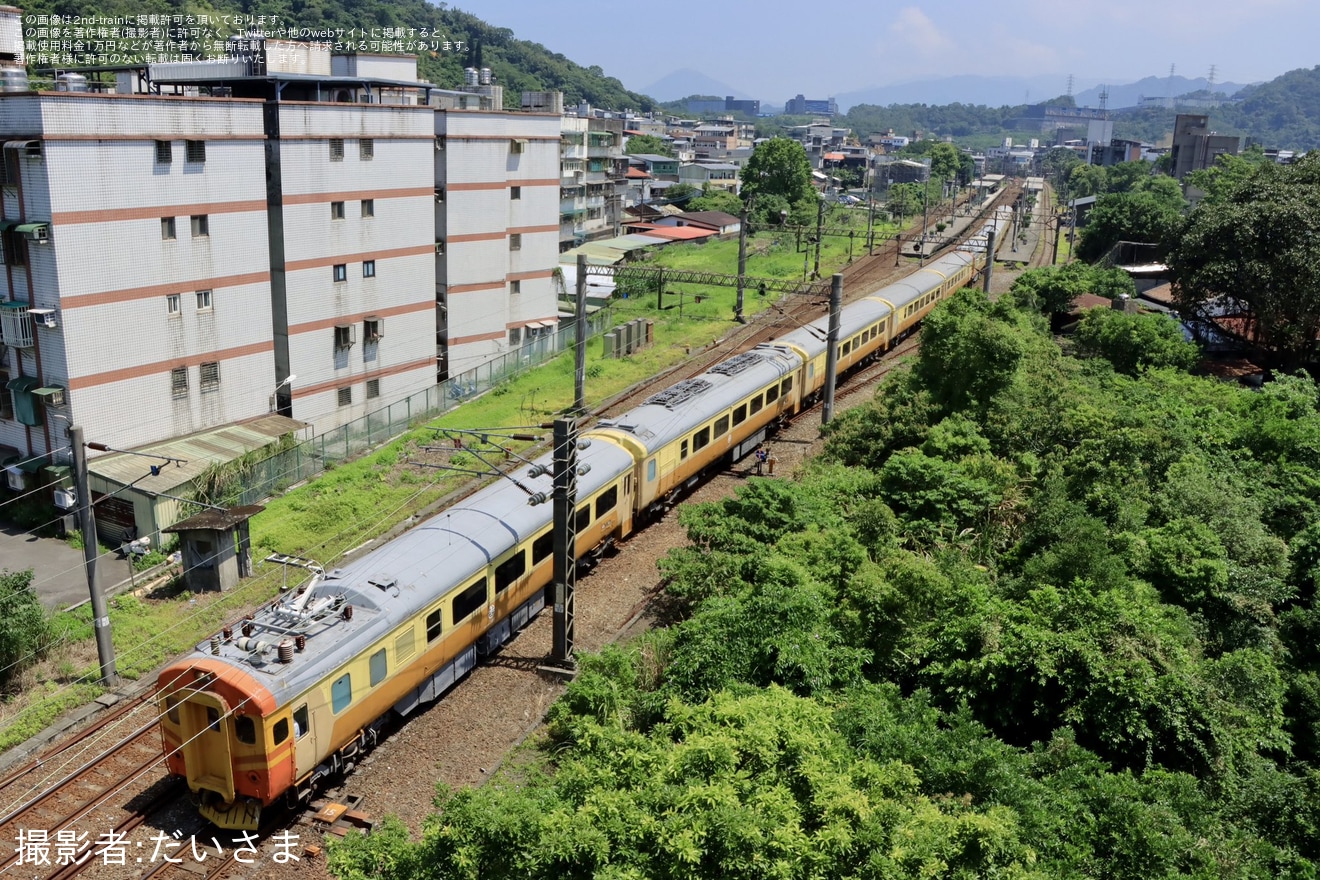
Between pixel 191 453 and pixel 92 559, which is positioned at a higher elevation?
pixel 92 559

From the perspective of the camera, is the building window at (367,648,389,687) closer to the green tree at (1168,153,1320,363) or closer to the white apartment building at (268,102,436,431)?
the white apartment building at (268,102,436,431)

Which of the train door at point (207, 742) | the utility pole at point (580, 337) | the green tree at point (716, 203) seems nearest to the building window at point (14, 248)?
the utility pole at point (580, 337)

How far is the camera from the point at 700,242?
74.6 meters

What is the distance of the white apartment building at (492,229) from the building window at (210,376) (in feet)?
34.3

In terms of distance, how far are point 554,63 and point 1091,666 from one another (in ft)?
599

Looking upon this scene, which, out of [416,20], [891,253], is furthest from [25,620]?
[416,20]

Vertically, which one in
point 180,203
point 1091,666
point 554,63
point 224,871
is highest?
point 554,63

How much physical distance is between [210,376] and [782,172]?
2507 inches

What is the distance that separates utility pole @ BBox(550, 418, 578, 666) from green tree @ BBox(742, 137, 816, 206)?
229 ft

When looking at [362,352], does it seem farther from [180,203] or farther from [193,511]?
[193,511]

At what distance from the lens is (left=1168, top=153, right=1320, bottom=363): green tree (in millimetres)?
34250

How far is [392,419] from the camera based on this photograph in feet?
113

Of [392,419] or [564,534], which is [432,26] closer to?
[392,419]

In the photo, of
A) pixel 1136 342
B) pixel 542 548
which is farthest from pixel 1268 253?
pixel 542 548
